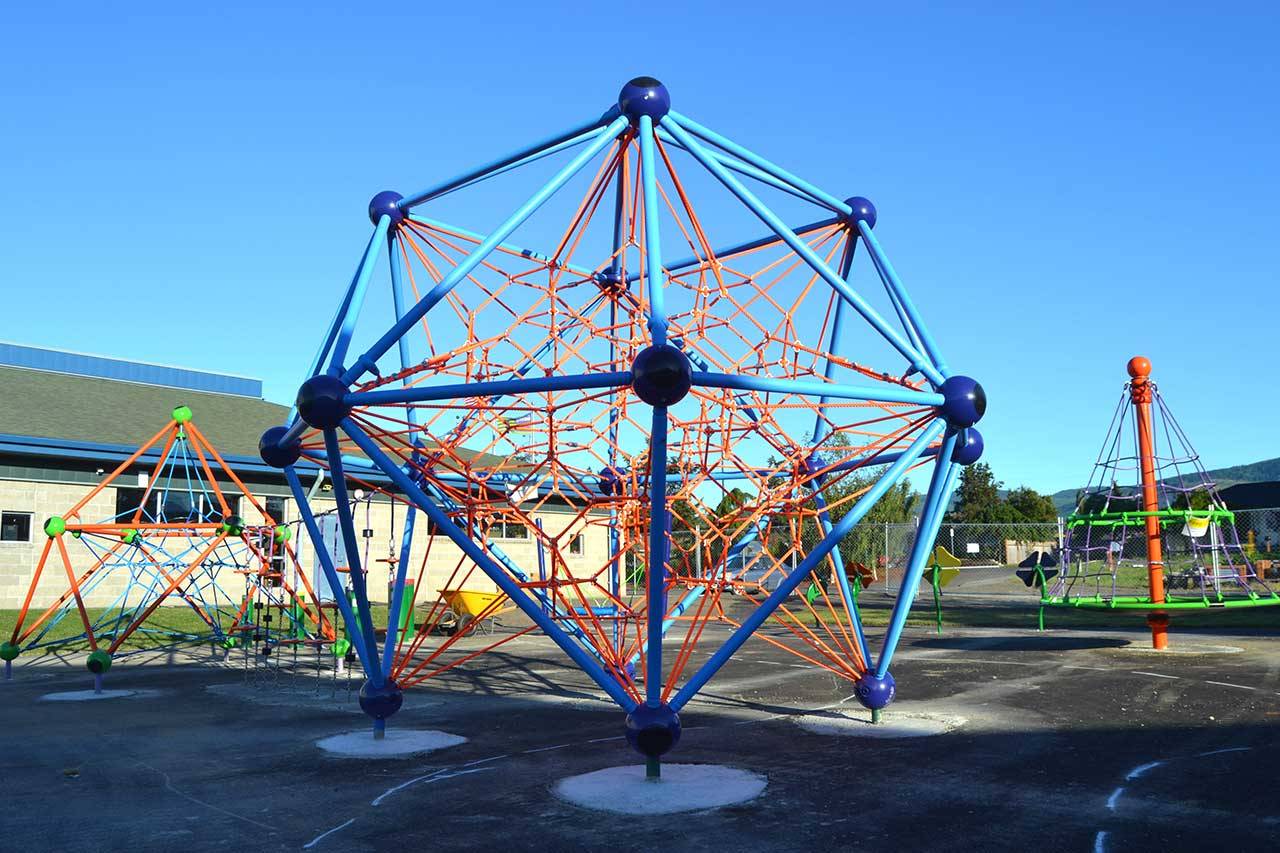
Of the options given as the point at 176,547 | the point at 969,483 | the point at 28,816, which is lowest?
the point at 28,816

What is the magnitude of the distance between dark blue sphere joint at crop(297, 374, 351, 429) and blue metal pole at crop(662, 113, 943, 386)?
3984 millimetres

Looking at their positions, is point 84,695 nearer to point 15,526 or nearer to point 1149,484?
point 15,526

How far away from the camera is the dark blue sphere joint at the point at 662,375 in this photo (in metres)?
7.95

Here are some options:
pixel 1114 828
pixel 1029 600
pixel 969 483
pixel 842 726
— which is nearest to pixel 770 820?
pixel 1114 828

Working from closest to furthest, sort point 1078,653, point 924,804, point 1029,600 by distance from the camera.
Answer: point 924,804
point 1078,653
point 1029,600

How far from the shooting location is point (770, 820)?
307 inches

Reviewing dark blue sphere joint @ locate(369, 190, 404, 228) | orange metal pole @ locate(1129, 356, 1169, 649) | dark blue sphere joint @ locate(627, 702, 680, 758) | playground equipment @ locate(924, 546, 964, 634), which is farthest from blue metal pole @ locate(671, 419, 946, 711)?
playground equipment @ locate(924, 546, 964, 634)

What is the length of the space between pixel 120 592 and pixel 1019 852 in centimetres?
2836

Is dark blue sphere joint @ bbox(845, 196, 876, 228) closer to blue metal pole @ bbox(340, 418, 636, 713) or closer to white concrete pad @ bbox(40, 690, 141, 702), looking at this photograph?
blue metal pole @ bbox(340, 418, 636, 713)

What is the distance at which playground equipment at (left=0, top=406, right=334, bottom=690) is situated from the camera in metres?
19.0

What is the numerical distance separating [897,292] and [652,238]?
4.18 metres

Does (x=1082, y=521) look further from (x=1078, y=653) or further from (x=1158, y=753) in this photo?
(x=1158, y=753)

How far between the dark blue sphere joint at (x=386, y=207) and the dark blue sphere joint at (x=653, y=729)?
6402 mm

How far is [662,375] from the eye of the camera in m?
7.97
